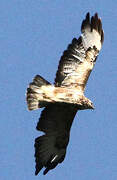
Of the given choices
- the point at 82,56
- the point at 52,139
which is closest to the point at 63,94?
the point at 52,139

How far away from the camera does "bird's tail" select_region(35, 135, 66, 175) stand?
469 inches

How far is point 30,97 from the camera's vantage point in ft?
37.2

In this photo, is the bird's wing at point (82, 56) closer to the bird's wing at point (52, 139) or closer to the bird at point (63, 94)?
the bird at point (63, 94)

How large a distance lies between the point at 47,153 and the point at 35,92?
4.95ft

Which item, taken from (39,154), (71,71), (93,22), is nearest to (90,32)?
(93,22)

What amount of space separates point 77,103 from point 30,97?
1.03 metres

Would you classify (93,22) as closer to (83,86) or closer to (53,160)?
(83,86)

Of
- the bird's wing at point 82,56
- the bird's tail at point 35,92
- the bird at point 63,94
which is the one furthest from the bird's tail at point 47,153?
the bird's wing at point 82,56

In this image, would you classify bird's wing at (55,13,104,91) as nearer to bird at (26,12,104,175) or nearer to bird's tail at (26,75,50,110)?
bird at (26,12,104,175)

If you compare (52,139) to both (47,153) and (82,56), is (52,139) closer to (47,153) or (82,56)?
(47,153)

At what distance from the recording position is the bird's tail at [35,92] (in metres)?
11.2

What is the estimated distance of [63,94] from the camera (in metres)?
11.1

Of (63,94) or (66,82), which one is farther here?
(66,82)

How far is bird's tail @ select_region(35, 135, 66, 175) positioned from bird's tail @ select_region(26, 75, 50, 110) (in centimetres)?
96
